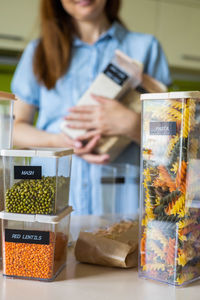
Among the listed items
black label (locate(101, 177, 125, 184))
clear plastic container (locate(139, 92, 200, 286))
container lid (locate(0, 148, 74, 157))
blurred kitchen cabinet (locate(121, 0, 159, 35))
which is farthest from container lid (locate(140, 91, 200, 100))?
blurred kitchen cabinet (locate(121, 0, 159, 35))

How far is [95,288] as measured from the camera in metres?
0.60

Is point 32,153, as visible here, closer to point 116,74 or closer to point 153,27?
point 116,74

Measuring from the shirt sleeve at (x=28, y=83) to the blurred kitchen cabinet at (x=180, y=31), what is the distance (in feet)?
4.35

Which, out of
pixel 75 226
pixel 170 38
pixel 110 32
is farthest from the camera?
pixel 170 38

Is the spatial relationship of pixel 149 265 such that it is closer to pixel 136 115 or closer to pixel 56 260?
pixel 56 260

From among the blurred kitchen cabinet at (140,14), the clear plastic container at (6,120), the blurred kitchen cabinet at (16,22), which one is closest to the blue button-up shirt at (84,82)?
the clear plastic container at (6,120)

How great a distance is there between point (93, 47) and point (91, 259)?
0.96 metres

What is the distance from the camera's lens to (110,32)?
1.42 meters

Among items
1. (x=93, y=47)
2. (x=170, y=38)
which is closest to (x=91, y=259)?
(x=93, y=47)

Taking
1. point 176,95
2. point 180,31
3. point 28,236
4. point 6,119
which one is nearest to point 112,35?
point 6,119

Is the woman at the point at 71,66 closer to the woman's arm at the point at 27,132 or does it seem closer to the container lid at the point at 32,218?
the woman's arm at the point at 27,132

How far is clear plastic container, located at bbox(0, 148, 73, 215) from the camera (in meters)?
0.61

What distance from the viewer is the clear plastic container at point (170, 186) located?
1.94 ft

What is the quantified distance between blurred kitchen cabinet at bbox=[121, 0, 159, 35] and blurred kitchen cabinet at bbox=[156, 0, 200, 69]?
0.05 m
